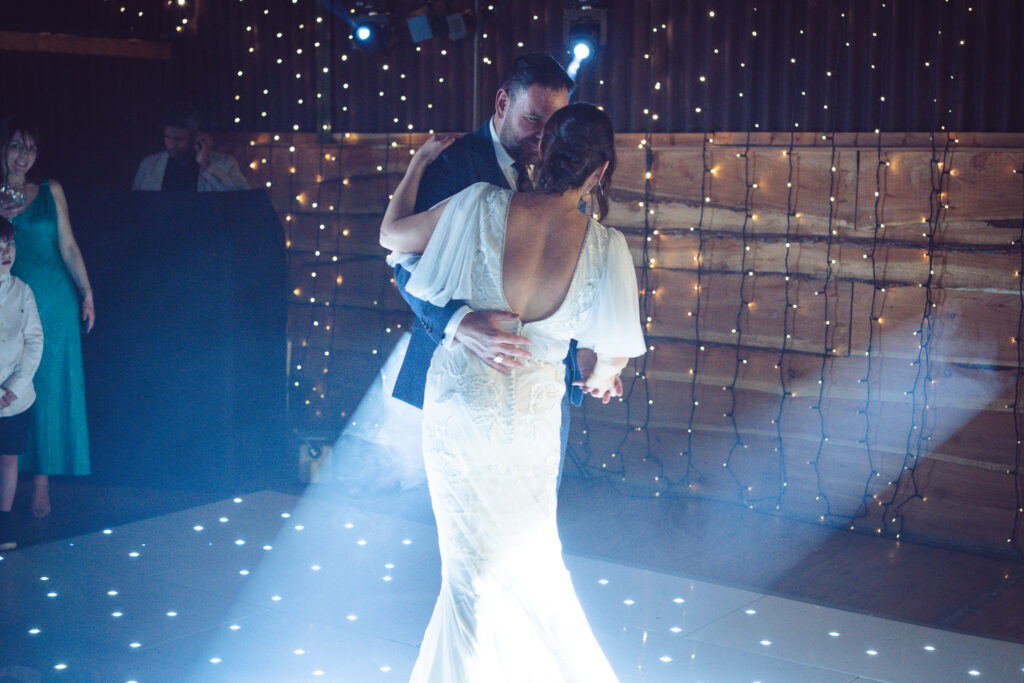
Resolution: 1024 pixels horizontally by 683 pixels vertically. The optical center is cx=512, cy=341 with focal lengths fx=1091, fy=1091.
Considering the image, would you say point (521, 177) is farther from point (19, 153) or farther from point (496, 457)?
point (19, 153)

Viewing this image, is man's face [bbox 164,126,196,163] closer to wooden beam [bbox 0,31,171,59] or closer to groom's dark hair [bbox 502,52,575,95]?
wooden beam [bbox 0,31,171,59]

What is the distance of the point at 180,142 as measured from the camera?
18.2ft

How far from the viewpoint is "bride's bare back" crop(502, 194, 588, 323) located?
2379mm

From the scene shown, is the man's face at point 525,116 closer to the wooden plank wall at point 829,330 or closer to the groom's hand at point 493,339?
the groom's hand at point 493,339

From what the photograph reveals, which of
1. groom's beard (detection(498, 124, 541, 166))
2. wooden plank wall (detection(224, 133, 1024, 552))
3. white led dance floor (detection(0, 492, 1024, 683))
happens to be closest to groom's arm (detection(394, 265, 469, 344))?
groom's beard (detection(498, 124, 541, 166))

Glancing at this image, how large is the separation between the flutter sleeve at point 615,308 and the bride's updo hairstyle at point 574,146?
166 mm

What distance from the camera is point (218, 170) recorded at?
5652 millimetres

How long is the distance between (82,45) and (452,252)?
5.35 metres

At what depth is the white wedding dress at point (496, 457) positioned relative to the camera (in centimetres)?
242

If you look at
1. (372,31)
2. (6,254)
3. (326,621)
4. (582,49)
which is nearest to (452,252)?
(326,621)

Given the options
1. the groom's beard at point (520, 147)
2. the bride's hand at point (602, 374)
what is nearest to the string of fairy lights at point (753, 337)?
the groom's beard at point (520, 147)

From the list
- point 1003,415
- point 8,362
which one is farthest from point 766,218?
point 8,362

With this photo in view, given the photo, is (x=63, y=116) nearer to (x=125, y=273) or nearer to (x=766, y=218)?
(x=125, y=273)

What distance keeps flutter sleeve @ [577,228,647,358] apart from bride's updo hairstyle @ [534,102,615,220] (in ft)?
0.54
